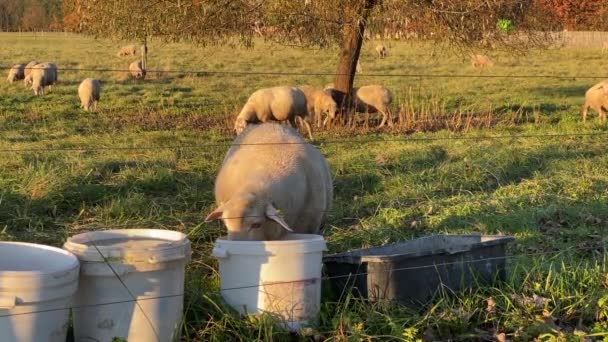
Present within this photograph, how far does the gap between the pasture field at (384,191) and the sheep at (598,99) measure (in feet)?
1.17

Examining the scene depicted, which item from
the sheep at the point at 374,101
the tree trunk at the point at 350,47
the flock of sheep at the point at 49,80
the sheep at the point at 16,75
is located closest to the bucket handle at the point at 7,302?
Result: the flock of sheep at the point at 49,80

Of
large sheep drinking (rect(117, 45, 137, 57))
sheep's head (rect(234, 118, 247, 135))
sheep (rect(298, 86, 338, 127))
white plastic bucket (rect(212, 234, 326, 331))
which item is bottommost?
large sheep drinking (rect(117, 45, 137, 57))

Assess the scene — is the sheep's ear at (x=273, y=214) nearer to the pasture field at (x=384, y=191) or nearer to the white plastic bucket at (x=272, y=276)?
the pasture field at (x=384, y=191)

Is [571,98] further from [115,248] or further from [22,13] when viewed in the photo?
[22,13]

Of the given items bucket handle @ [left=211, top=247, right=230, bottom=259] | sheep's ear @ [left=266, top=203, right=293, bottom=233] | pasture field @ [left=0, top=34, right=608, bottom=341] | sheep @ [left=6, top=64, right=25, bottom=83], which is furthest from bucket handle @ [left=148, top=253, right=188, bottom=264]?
sheep @ [left=6, top=64, right=25, bottom=83]

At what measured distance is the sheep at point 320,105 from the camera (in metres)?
17.0

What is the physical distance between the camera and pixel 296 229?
21.9 ft

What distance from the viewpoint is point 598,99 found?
1877cm

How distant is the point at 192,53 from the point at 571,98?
76.2 feet

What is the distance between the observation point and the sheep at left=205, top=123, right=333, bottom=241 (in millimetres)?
5688

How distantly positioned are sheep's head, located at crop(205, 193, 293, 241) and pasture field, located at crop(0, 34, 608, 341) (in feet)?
1.07

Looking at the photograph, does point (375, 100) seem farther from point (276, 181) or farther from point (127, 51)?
point (127, 51)

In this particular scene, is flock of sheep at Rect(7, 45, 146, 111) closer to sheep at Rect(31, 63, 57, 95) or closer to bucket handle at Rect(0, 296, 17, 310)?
sheep at Rect(31, 63, 57, 95)

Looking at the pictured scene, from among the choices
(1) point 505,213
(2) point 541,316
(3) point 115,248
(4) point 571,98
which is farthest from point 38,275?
(4) point 571,98
